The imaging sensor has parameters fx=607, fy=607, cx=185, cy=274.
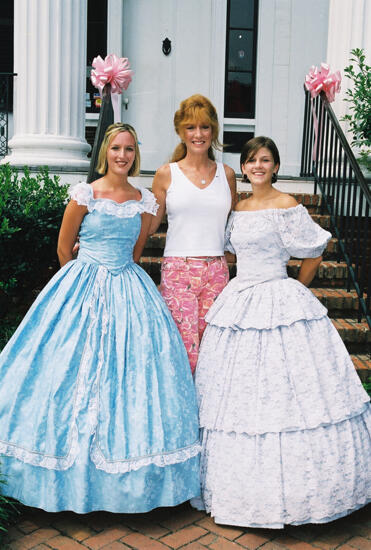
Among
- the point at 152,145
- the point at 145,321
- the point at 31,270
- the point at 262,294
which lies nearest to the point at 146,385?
the point at 145,321

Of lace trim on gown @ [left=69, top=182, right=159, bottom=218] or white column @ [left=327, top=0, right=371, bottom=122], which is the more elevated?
white column @ [left=327, top=0, right=371, bottom=122]

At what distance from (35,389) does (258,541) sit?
122 cm

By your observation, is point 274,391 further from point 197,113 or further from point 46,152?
point 46,152

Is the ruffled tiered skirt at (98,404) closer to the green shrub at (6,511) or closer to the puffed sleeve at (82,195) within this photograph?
the green shrub at (6,511)

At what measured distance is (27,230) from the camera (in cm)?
443

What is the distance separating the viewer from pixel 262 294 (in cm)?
298

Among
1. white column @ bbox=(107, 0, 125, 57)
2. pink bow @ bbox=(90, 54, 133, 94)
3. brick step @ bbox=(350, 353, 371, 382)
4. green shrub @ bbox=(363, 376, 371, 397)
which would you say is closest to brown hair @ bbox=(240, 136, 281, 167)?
pink bow @ bbox=(90, 54, 133, 94)

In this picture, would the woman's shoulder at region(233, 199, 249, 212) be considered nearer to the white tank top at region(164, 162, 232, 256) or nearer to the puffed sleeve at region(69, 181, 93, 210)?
A: the white tank top at region(164, 162, 232, 256)

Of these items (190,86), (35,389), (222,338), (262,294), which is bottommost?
(35,389)

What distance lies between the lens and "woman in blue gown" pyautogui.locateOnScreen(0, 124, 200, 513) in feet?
8.85

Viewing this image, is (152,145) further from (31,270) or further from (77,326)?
(77,326)

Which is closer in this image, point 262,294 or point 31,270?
point 262,294

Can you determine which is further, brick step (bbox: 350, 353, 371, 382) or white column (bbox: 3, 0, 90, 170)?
white column (bbox: 3, 0, 90, 170)

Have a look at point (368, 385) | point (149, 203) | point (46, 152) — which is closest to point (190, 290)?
point (149, 203)
